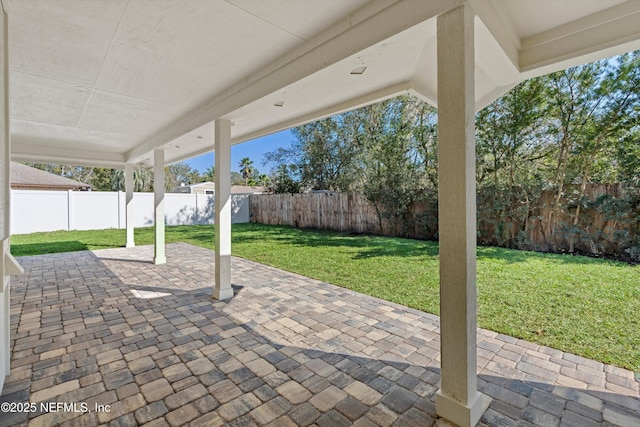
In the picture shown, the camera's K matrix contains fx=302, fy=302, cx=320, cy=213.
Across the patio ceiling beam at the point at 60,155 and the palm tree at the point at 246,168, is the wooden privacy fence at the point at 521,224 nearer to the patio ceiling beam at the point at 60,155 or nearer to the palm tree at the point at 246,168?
the patio ceiling beam at the point at 60,155

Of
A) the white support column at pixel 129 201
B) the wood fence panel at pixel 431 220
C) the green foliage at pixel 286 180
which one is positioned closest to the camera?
the wood fence panel at pixel 431 220

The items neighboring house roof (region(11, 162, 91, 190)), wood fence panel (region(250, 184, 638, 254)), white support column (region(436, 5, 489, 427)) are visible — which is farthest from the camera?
neighboring house roof (region(11, 162, 91, 190))

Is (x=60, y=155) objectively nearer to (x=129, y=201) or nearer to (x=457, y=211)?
(x=129, y=201)

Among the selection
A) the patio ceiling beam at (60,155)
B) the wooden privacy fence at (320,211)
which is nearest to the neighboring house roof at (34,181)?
the patio ceiling beam at (60,155)

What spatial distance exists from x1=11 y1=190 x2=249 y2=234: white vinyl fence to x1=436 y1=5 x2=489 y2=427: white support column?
14472mm

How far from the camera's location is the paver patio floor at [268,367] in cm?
192

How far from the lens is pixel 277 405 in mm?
2008

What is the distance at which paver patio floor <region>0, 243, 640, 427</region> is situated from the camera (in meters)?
1.92

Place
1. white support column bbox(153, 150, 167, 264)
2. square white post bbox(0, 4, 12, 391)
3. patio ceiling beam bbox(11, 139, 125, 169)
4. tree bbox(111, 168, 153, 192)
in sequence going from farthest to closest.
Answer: tree bbox(111, 168, 153, 192) → patio ceiling beam bbox(11, 139, 125, 169) → white support column bbox(153, 150, 167, 264) → square white post bbox(0, 4, 12, 391)

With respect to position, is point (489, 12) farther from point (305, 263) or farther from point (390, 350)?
point (305, 263)

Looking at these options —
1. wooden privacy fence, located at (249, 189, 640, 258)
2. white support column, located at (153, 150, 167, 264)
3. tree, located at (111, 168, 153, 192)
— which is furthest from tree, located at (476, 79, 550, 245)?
tree, located at (111, 168, 153, 192)

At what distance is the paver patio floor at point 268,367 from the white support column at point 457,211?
9.9 inches

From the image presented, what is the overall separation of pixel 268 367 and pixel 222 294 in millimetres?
1919

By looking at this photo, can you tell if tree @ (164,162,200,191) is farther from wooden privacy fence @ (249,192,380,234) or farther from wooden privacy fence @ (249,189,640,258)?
wooden privacy fence @ (249,189,640,258)
